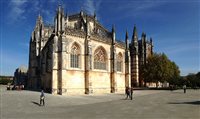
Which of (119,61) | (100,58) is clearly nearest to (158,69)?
(119,61)

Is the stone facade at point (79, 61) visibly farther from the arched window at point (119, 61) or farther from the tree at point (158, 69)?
the tree at point (158, 69)

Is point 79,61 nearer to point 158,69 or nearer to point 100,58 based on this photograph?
point 100,58

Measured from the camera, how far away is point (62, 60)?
32.6 metres

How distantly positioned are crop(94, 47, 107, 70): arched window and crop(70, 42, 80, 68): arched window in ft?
13.5

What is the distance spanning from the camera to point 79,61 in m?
35.9

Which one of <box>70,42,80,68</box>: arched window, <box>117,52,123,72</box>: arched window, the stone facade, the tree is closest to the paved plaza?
the stone facade

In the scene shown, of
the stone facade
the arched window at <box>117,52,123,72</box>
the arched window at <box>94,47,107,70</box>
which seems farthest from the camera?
the arched window at <box>117,52,123,72</box>

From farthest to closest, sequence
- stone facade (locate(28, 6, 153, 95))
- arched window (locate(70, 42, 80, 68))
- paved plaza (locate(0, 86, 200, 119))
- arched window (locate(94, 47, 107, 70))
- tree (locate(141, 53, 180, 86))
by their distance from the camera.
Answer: tree (locate(141, 53, 180, 86))
arched window (locate(94, 47, 107, 70))
arched window (locate(70, 42, 80, 68))
stone facade (locate(28, 6, 153, 95))
paved plaza (locate(0, 86, 200, 119))

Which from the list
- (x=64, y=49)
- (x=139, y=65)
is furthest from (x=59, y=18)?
(x=139, y=65)

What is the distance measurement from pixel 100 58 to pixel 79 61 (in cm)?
516

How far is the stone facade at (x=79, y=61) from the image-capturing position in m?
33.3

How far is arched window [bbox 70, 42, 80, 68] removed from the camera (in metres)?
35.2

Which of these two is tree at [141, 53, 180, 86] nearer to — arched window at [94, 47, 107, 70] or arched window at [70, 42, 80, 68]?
arched window at [94, 47, 107, 70]

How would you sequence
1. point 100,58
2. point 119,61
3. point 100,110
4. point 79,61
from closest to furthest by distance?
point 100,110 < point 79,61 < point 100,58 < point 119,61
